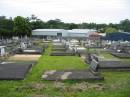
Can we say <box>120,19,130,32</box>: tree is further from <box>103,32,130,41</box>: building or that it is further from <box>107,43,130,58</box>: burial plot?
<box>107,43,130,58</box>: burial plot

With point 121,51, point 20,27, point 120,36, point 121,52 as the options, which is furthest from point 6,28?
point 121,52

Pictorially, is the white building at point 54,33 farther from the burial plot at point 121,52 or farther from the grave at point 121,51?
the burial plot at point 121,52

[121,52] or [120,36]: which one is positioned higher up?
[120,36]

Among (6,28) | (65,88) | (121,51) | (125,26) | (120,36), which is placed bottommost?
(125,26)

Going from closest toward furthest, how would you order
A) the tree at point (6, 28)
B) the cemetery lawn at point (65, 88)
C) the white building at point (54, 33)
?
the cemetery lawn at point (65, 88) < the tree at point (6, 28) < the white building at point (54, 33)

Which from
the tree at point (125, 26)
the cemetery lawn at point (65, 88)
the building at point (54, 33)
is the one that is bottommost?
the building at point (54, 33)

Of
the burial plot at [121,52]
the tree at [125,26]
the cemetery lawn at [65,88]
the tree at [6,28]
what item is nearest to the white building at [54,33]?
the tree at [125,26]

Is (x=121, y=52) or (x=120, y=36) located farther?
(x=120, y=36)

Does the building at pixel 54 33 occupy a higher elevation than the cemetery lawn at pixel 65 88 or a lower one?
lower

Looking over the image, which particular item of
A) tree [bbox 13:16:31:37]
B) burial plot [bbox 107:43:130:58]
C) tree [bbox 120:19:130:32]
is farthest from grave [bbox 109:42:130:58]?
tree [bbox 120:19:130:32]

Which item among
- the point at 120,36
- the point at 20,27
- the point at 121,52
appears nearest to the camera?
the point at 121,52

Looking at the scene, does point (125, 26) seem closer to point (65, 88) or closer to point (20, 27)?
point (20, 27)

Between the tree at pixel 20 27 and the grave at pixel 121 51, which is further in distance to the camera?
the tree at pixel 20 27

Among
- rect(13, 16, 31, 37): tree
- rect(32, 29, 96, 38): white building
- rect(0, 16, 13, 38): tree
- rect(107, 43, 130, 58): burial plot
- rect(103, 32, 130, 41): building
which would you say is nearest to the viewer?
rect(107, 43, 130, 58): burial plot
